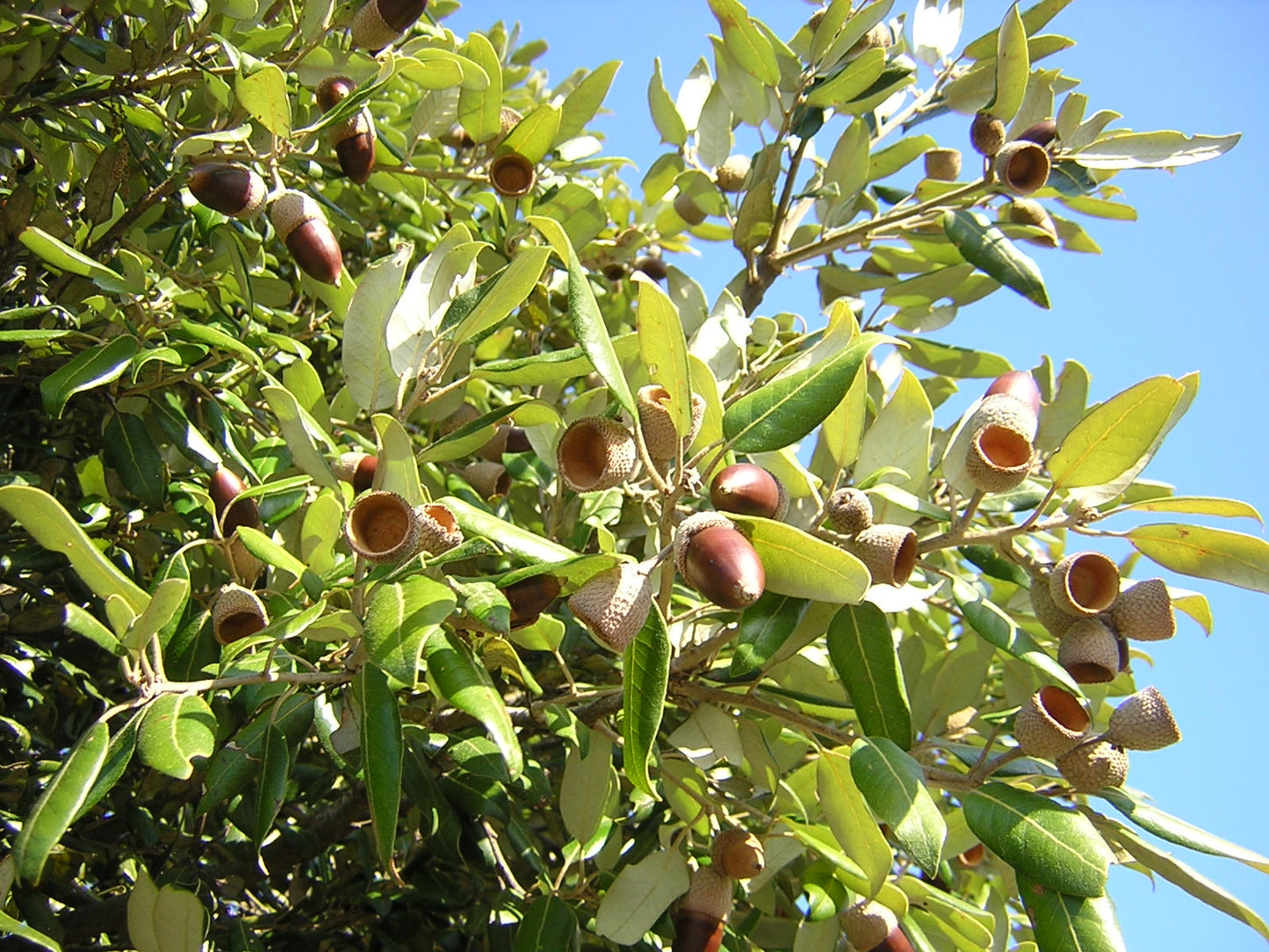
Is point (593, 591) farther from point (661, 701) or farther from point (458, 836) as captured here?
point (458, 836)

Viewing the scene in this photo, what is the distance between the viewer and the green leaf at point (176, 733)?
3.55 feet

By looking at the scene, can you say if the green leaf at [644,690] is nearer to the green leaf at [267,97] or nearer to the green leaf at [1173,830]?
the green leaf at [1173,830]

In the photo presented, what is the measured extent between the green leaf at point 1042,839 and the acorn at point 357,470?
904 millimetres

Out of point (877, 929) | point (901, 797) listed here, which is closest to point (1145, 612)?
point (901, 797)

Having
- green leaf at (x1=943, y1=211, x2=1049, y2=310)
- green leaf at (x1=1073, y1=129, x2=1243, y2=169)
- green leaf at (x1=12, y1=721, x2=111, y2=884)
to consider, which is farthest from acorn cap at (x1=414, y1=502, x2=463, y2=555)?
green leaf at (x1=1073, y1=129, x2=1243, y2=169)

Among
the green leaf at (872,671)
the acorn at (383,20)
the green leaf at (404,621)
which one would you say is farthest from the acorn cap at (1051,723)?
the acorn at (383,20)

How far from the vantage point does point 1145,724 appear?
125 centimetres

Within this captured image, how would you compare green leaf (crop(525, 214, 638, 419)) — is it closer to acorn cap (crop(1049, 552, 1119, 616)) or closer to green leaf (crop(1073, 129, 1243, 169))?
acorn cap (crop(1049, 552, 1119, 616))

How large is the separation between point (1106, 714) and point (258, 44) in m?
1.89

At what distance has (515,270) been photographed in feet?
4.44

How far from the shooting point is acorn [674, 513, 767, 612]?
1.07 metres

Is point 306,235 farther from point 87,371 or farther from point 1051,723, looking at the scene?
point 1051,723

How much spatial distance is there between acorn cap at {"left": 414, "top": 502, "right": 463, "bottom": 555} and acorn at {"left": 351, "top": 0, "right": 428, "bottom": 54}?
0.92 meters

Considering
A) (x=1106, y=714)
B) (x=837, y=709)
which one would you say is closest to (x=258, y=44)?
(x=837, y=709)
